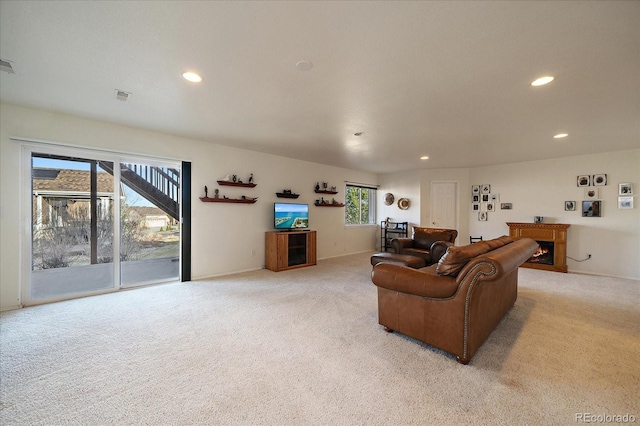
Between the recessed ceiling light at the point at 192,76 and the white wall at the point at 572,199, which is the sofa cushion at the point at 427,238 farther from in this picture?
the recessed ceiling light at the point at 192,76

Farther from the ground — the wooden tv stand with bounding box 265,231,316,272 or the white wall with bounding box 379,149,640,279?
the white wall with bounding box 379,149,640,279

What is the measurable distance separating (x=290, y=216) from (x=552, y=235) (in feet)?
18.0

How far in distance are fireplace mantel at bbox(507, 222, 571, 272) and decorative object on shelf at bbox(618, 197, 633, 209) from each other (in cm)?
86

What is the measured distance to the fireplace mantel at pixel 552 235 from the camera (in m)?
5.07

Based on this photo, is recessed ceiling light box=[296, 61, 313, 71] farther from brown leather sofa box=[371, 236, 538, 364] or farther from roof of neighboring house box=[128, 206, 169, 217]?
roof of neighboring house box=[128, 206, 169, 217]

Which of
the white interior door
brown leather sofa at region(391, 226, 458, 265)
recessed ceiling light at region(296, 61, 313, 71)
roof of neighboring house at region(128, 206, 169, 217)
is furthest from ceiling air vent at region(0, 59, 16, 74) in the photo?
the white interior door

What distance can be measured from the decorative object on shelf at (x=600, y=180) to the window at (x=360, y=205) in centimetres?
485

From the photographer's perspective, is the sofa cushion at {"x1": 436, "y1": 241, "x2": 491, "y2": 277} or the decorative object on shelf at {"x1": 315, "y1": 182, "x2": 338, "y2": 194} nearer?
the sofa cushion at {"x1": 436, "y1": 241, "x2": 491, "y2": 277}

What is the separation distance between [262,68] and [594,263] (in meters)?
6.99

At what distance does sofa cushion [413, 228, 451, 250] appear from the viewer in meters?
4.99

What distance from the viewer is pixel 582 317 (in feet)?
9.34

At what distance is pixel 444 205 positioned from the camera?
6.85 m

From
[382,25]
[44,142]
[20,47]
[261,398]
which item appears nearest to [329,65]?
[382,25]

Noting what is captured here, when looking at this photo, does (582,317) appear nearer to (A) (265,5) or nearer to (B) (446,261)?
(B) (446,261)
